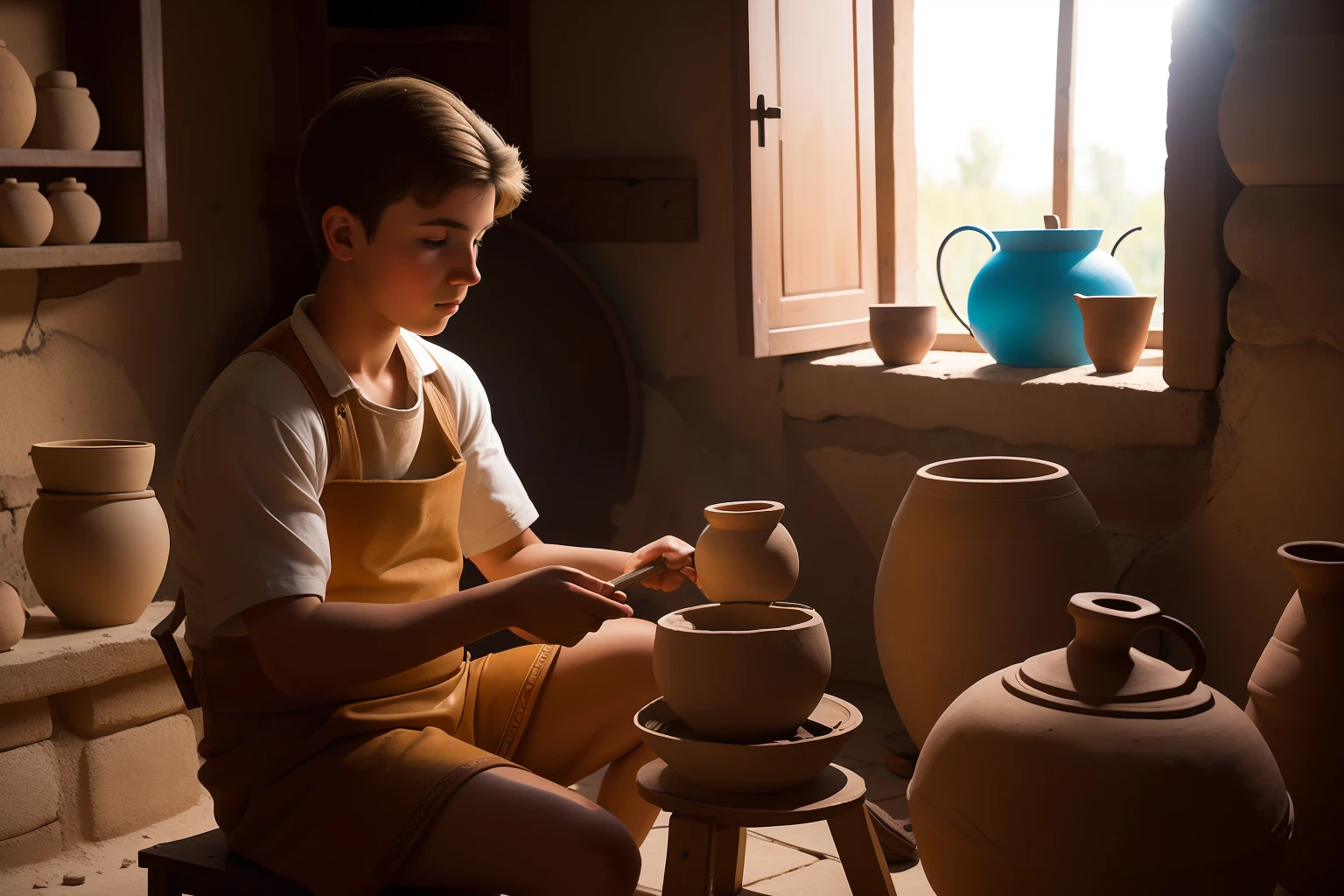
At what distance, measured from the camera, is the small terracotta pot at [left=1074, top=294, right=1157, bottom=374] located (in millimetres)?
2832

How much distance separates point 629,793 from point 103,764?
128cm

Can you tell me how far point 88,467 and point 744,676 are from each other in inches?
65.5

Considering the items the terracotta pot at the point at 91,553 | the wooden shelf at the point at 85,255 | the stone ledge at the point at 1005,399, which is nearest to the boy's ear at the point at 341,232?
the terracotta pot at the point at 91,553

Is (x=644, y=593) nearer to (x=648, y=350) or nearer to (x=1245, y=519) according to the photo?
(x=648, y=350)

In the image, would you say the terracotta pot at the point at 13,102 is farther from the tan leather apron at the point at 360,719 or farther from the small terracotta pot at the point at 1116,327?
the small terracotta pot at the point at 1116,327

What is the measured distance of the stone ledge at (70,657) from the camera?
2.38 m

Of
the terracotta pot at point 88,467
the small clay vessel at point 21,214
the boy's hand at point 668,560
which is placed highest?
the small clay vessel at point 21,214

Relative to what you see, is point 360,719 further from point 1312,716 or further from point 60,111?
point 60,111

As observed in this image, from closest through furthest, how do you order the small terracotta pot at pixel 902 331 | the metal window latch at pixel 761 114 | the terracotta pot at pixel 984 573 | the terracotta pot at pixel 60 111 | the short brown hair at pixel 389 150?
the short brown hair at pixel 389 150
the terracotta pot at pixel 984 573
the terracotta pot at pixel 60 111
the metal window latch at pixel 761 114
the small terracotta pot at pixel 902 331

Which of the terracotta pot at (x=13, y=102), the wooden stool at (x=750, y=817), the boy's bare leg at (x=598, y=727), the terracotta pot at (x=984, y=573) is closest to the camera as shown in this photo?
the wooden stool at (x=750, y=817)

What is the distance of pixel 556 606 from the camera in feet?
5.09

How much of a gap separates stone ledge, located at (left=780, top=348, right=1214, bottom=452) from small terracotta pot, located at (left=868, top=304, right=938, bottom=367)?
4cm

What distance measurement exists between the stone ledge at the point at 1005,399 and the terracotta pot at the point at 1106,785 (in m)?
1.15

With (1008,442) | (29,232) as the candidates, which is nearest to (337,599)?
(29,232)
